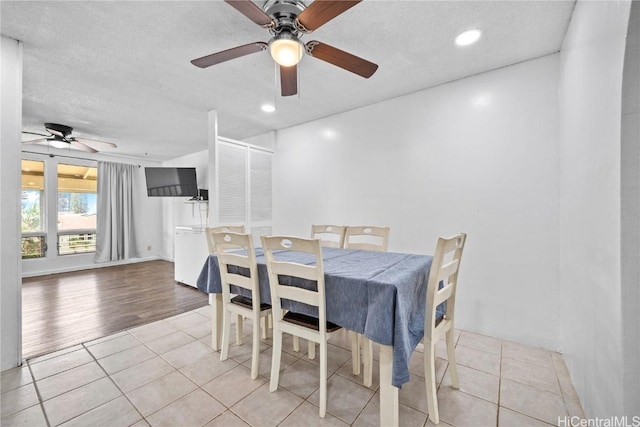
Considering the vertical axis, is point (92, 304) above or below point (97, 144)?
below

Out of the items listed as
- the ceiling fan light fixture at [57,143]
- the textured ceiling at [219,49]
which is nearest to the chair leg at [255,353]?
the textured ceiling at [219,49]

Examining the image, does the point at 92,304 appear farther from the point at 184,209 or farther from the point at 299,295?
the point at 299,295

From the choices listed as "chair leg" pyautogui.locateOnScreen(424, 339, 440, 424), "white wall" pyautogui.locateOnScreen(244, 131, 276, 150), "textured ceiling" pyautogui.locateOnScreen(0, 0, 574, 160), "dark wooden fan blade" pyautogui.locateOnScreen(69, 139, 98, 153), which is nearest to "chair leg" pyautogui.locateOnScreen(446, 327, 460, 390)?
"chair leg" pyautogui.locateOnScreen(424, 339, 440, 424)

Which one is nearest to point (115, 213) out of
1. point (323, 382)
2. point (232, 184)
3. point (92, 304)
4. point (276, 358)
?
point (92, 304)

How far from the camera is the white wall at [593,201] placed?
108cm

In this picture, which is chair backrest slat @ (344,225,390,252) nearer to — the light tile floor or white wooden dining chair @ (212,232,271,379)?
the light tile floor

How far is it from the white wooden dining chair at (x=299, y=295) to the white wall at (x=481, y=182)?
5.46ft

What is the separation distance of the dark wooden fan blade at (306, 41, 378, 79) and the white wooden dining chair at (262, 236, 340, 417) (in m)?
1.18

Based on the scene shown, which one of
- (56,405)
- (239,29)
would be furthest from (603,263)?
(56,405)

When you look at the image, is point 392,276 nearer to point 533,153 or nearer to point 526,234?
point 526,234

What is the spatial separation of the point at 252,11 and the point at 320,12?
13.5 inches

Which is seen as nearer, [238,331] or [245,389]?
[245,389]

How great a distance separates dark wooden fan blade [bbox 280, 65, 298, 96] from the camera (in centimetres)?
184

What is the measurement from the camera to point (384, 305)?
133 cm
